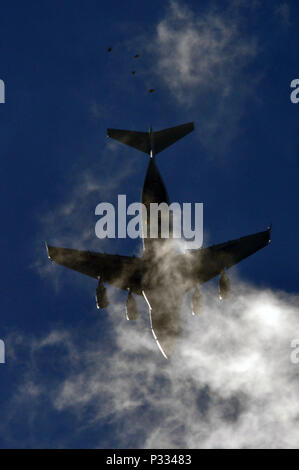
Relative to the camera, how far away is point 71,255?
61031mm

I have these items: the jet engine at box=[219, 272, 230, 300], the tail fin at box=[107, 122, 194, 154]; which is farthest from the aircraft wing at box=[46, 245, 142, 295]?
the tail fin at box=[107, 122, 194, 154]

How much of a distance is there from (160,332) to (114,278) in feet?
27.1

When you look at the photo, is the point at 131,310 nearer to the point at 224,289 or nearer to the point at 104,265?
the point at 104,265

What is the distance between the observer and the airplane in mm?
56938

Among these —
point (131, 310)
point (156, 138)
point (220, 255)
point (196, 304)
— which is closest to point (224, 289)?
point (196, 304)

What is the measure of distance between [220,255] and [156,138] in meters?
13.5

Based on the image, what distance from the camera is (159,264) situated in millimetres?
57406

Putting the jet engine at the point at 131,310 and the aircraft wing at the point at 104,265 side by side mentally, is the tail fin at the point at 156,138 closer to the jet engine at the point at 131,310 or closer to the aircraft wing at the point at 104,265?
the aircraft wing at the point at 104,265

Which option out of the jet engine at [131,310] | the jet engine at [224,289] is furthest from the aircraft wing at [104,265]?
the jet engine at [224,289]

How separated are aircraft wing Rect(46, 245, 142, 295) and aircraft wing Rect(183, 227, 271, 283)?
558 cm

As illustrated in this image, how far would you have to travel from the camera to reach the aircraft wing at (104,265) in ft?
200

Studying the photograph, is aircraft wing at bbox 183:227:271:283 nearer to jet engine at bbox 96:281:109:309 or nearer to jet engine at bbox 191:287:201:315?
jet engine at bbox 191:287:201:315

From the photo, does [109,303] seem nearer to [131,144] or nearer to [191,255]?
[191,255]
